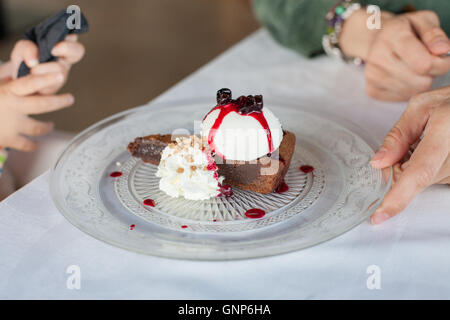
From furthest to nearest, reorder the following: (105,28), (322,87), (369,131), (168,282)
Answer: (105,28), (322,87), (369,131), (168,282)

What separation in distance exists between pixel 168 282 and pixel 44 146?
912 millimetres

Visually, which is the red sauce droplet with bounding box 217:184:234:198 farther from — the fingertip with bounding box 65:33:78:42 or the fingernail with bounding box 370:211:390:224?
the fingertip with bounding box 65:33:78:42

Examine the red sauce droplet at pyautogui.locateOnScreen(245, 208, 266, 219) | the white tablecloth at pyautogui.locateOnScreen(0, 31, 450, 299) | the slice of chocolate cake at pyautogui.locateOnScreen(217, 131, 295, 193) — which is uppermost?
the slice of chocolate cake at pyautogui.locateOnScreen(217, 131, 295, 193)

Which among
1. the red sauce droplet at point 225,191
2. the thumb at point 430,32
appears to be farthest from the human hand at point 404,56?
the red sauce droplet at point 225,191

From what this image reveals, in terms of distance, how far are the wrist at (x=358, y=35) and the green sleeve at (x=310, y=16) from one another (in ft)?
0.28

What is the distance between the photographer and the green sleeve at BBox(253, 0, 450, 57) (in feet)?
5.28

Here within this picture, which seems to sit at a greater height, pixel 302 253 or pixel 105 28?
pixel 105 28

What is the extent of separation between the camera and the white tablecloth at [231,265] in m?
0.75

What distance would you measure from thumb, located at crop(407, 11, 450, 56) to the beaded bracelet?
232mm

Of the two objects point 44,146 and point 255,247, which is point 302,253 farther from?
point 44,146

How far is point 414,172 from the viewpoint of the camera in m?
0.91

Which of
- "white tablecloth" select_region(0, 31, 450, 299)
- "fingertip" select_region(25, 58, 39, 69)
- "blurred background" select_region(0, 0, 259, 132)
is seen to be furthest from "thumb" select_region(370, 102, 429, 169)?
"blurred background" select_region(0, 0, 259, 132)

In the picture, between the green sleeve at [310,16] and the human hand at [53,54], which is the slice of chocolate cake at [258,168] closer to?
the human hand at [53,54]

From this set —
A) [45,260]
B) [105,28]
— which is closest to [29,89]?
[45,260]
